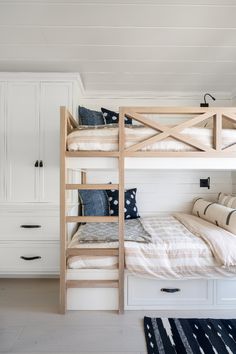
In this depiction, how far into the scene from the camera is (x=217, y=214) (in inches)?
88.3

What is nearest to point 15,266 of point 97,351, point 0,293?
point 0,293

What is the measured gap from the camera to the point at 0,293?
7.11ft

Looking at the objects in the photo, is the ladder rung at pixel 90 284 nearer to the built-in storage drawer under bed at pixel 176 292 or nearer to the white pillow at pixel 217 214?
the built-in storage drawer under bed at pixel 176 292

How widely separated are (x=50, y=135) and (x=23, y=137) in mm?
274

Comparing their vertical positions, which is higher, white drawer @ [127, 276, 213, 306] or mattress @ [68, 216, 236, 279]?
mattress @ [68, 216, 236, 279]

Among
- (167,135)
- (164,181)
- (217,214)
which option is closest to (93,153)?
(167,135)

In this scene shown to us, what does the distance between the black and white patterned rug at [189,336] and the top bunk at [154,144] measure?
110 centimetres

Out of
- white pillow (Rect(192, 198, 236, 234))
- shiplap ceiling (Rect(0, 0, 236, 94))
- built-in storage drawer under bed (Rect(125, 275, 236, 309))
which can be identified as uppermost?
shiplap ceiling (Rect(0, 0, 236, 94))

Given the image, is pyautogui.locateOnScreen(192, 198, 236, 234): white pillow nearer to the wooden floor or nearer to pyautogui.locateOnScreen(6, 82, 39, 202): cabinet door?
the wooden floor

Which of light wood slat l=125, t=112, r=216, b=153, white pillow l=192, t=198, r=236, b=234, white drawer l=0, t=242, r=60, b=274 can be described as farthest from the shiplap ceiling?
white drawer l=0, t=242, r=60, b=274

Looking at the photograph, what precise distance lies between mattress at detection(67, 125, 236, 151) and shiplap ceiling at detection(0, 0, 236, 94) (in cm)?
72

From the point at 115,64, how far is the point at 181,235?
1677 millimetres

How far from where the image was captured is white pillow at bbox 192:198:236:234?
199 cm

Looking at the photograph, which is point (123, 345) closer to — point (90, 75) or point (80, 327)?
point (80, 327)
